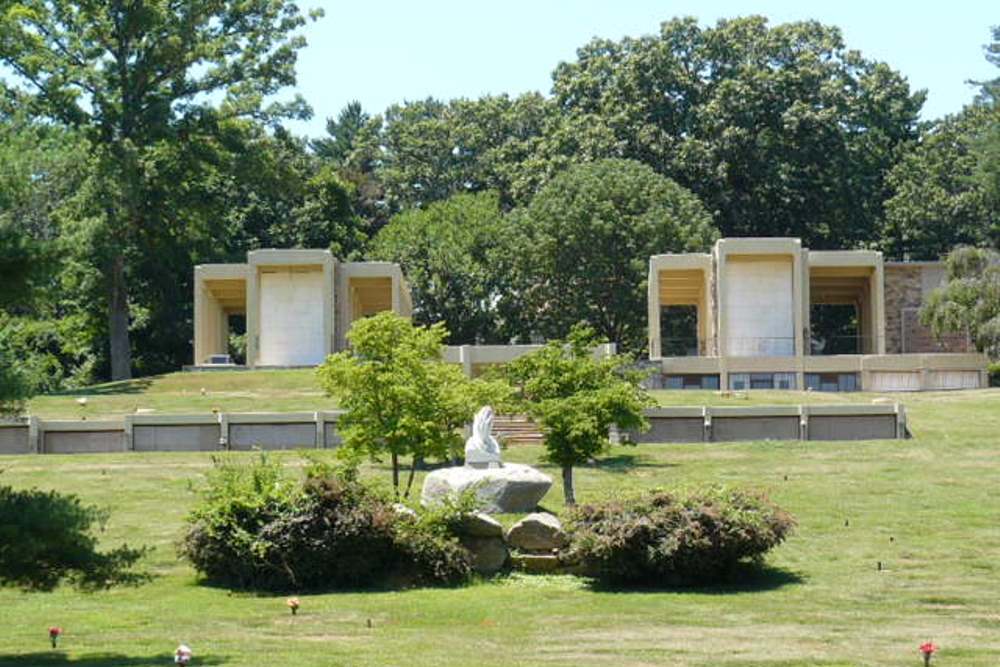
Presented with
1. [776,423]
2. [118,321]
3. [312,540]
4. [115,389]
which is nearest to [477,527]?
[312,540]

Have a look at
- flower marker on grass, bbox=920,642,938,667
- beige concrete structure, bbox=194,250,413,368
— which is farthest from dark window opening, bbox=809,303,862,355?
flower marker on grass, bbox=920,642,938,667

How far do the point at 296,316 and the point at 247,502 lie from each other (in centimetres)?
4316

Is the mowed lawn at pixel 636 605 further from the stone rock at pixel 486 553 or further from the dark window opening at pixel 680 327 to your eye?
the dark window opening at pixel 680 327

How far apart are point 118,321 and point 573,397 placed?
116 feet

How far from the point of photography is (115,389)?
56875 millimetres

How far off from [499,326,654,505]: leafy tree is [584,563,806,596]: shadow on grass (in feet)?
21.6

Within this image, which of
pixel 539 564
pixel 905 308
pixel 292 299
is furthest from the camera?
pixel 905 308

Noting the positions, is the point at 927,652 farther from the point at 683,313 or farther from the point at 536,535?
the point at 683,313

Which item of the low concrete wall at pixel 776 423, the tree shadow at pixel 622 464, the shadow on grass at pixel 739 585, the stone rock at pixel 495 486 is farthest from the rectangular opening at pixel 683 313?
the shadow on grass at pixel 739 585

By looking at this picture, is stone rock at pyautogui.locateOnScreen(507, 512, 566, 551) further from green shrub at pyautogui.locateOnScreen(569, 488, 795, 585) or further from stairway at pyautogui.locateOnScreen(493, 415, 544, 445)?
stairway at pyautogui.locateOnScreen(493, 415, 544, 445)

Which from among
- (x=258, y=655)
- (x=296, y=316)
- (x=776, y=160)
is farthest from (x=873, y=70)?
(x=258, y=655)

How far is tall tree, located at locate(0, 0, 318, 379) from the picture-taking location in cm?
6216

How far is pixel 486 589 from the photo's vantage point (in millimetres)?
25859

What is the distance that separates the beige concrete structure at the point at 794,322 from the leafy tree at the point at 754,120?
17.7 feet
